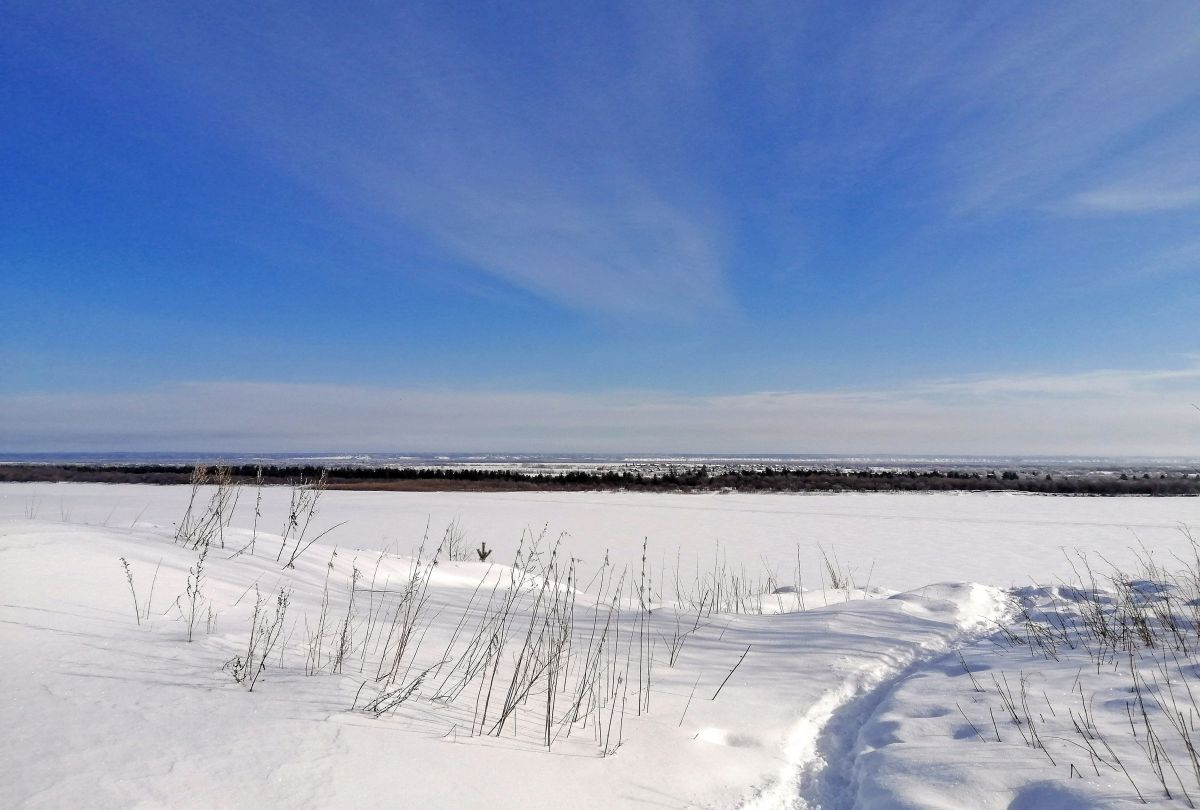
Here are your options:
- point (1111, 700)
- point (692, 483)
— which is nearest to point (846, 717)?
point (1111, 700)

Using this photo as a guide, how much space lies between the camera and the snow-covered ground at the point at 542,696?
231 cm

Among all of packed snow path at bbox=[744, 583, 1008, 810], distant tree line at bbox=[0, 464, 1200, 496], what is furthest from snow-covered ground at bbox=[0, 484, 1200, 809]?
distant tree line at bbox=[0, 464, 1200, 496]

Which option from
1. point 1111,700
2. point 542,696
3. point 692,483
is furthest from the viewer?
point 692,483

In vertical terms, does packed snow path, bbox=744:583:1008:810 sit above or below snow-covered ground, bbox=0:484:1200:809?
below

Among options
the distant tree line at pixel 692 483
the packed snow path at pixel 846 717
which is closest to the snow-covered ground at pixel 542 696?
the packed snow path at pixel 846 717

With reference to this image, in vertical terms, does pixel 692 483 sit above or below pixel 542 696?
above

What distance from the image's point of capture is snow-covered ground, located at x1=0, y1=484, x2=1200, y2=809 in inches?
90.9

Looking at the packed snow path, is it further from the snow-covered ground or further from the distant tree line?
the distant tree line

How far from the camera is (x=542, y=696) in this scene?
358cm

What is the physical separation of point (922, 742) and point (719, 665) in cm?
171

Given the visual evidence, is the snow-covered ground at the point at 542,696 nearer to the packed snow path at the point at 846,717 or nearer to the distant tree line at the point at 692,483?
the packed snow path at the point at 846,717

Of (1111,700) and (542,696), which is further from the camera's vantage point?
(542,696)

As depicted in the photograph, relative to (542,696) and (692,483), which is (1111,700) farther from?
(692,483)

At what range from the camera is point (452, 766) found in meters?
2.48
